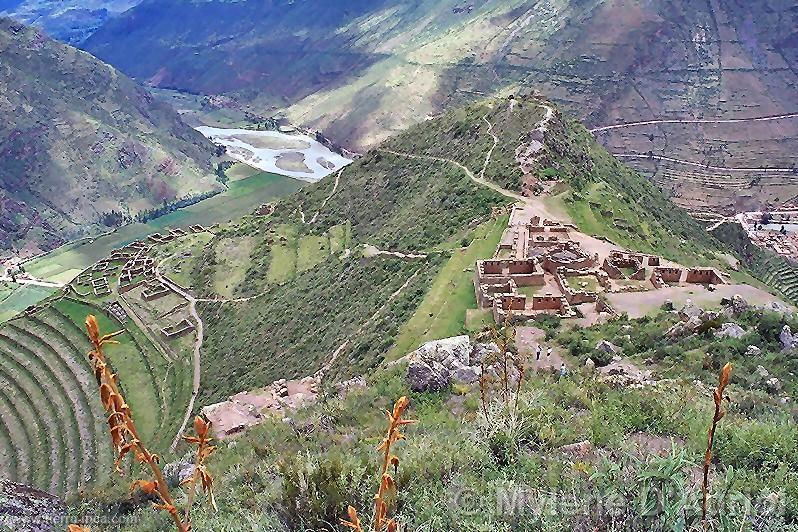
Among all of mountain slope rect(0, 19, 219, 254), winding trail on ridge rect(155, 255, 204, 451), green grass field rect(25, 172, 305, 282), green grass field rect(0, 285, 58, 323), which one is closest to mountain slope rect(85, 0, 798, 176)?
green grass field rect(25, 172, 305, 282)

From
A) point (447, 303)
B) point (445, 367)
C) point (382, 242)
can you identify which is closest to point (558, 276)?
point (447, 303)

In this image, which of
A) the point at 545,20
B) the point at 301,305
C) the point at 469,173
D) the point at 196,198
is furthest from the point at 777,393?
the point at 545,20

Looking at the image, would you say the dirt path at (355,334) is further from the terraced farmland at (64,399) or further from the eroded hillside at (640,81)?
the eroded hillside at (640,81)

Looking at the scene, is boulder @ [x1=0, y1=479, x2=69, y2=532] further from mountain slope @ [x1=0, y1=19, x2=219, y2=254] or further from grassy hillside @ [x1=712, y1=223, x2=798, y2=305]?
mountain slope @ [x1=0, y1=19, x2=219, y2=254]

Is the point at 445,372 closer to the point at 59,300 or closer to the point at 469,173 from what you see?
the point at 469,173

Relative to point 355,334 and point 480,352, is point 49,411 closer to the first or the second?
point 355,334

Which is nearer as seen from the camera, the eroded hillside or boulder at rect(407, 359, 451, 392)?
boulder at rect(407, 359, 451, 392)
